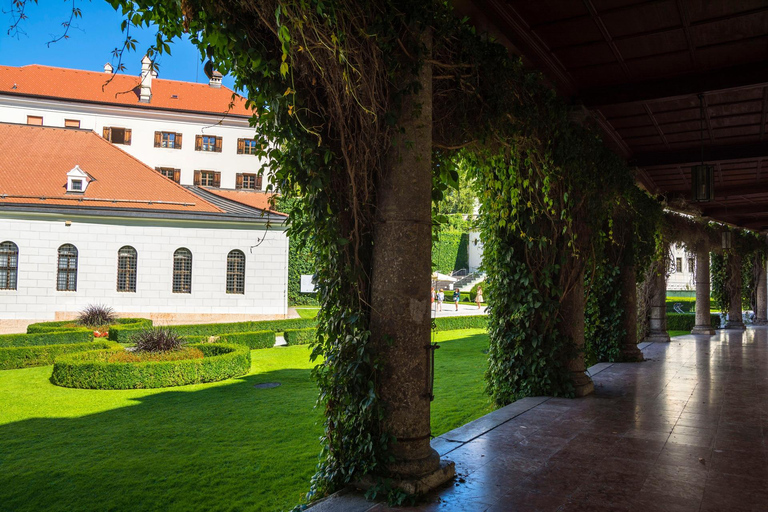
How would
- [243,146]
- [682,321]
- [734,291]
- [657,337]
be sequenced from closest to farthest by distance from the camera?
1. [657,337]
2. [734,291]
3. [682,321]
4. [243,146]

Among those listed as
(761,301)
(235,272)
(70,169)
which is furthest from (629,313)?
(70,169)

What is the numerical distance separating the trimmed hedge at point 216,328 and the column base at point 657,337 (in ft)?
30.1

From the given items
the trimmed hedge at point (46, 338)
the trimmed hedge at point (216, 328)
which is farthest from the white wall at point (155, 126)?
the trimmed hedge at point (46, 338)

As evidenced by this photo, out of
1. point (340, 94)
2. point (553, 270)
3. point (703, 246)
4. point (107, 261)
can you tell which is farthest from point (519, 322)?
point (107, 261)

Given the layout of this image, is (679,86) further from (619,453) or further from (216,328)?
(216,328)

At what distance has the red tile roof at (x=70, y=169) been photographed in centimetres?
2044

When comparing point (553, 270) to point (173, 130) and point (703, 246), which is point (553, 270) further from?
point (173, 130)

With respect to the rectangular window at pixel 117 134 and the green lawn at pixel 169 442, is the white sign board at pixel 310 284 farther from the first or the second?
the rectangular window at pixel 117 134

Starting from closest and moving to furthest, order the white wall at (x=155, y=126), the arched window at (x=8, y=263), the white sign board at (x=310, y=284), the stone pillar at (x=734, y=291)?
the white sign board at (x=310, y=284) < the stone pillar at (x=734, y=291) < the arched window at (x=8, y=263) < the white wall at (x=155, y=126)

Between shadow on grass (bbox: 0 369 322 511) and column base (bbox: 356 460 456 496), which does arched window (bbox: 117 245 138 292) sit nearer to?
shadow on grass (bbox: 0 369 322 511)

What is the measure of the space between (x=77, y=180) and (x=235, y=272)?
6968 mm

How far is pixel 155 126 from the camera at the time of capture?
33500mm

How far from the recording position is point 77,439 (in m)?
6.61

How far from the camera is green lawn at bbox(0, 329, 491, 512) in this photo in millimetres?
4703
